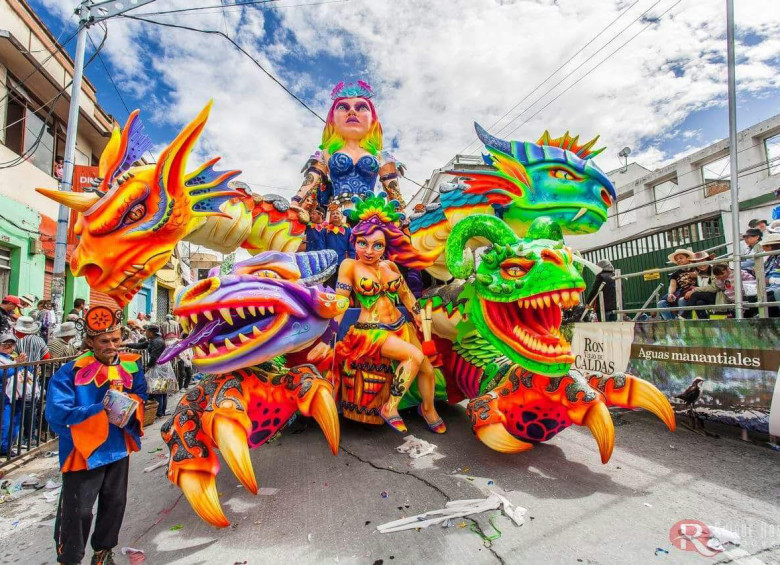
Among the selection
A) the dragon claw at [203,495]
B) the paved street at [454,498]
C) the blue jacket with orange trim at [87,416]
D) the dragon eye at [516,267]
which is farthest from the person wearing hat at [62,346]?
the dragon eye at [516,267]

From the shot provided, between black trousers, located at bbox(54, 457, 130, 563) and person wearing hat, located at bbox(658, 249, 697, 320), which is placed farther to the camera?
person wearing hat, located at bbox(658, 249, 697, 320)

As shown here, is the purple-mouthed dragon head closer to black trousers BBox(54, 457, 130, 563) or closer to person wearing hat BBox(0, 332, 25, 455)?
black trousers BBox(54, 457, 130, 563)

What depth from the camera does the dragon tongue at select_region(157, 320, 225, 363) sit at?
2.38 m

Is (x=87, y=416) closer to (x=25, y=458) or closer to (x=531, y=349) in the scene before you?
(x=531, y=349)

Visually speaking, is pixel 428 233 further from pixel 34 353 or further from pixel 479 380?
pixel 34 353

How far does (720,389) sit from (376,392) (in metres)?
2.92

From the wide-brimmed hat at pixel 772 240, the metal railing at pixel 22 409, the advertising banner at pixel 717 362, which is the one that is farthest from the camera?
the wide-brimmed hat at pixel 772 240

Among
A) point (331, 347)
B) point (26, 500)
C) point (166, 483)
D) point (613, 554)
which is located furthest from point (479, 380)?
point (26, 500)

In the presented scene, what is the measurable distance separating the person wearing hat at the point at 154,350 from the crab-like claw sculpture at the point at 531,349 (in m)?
4.79

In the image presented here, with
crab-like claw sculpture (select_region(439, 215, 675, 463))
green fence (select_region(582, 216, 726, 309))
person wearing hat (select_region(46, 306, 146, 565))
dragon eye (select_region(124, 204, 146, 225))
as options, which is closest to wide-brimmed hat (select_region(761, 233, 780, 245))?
crab-like claw sculpture (select_region(439, 215, 675, 463))

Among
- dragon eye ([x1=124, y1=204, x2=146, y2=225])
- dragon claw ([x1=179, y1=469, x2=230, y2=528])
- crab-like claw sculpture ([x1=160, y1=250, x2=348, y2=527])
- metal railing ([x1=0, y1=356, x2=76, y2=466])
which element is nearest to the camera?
dragon claw ([x1=179, y1=469, x2=230, y2=528])

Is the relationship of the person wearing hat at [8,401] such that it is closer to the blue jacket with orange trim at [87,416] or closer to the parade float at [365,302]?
the parade float at [365,302]

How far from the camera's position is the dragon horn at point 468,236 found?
9.60 feet

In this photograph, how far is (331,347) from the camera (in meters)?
3.37
